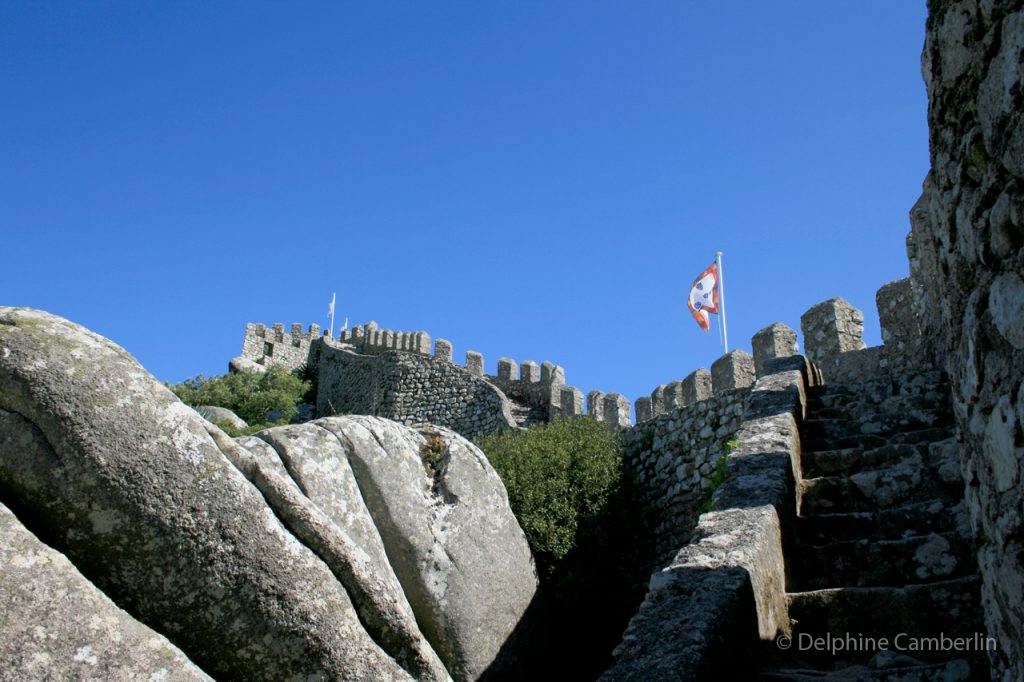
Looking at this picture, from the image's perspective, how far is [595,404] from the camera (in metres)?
17.3

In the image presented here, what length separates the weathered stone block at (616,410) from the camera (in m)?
15.9

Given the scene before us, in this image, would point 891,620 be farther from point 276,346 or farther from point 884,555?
point 276,346

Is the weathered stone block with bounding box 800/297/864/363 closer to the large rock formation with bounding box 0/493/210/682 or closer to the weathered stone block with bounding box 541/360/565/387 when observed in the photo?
the large rock formation with bounding box 0/493/210/682

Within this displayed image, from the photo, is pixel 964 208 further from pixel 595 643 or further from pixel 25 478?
pixel 595 643

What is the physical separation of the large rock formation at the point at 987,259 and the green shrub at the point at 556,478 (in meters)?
8.05

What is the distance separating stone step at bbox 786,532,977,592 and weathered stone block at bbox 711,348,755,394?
6.15 m

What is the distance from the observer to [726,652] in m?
3.98

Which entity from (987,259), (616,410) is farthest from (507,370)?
(987,259)

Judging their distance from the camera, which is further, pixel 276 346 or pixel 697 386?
pixel 276 346

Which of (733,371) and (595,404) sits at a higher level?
(595,404)

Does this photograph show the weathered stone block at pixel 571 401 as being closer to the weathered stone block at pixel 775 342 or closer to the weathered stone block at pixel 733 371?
the weathered stone block at pixel 733 371

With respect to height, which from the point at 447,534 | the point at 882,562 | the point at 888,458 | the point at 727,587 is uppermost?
the point at 888,458

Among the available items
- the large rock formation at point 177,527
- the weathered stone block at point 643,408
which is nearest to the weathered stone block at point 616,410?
the weathered stone block at point 643,408

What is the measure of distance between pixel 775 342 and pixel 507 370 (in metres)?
14.1
